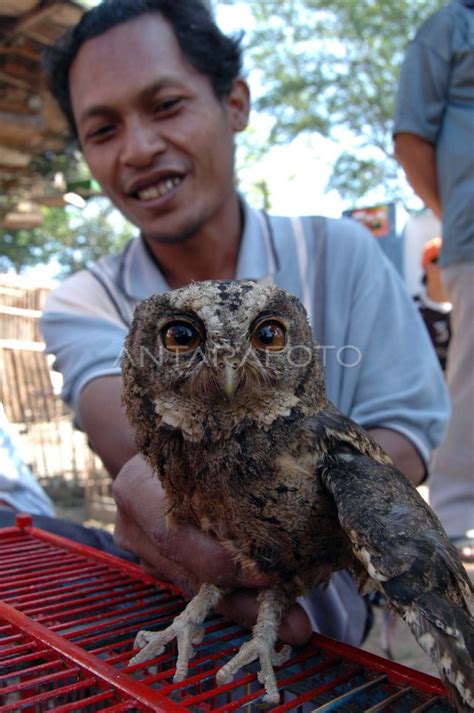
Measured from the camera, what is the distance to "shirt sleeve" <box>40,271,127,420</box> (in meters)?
2.11

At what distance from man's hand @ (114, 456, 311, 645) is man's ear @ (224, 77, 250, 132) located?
1.63 m

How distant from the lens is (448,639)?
97 centimetres

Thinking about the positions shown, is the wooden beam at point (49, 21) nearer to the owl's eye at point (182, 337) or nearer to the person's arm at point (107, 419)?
the person's arm at point (107, 419)

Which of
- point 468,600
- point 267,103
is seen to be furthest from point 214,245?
point 267,103

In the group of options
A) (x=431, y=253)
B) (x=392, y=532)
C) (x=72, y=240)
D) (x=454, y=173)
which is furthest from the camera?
(x=72, y=240)

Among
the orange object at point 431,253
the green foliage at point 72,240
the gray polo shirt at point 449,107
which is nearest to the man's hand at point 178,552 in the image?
the gray polo shirt at point 449,107

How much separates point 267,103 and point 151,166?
17800 mm

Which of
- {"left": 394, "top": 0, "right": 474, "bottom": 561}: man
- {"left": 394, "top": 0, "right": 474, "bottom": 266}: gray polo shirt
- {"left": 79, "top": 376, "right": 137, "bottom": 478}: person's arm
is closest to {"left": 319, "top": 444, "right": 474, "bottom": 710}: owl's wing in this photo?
{"left": 79, "top": 376, "right": 137, "bottom": 478}: person's arm

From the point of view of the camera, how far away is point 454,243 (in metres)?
3.40

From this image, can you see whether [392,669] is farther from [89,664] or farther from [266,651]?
[89,664]

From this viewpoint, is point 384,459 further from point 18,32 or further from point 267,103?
point 267,103

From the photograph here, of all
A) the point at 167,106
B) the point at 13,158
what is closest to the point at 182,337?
the point at 167,106

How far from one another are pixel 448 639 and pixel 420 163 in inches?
122

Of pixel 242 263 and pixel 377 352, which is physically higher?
pixel 242 263
